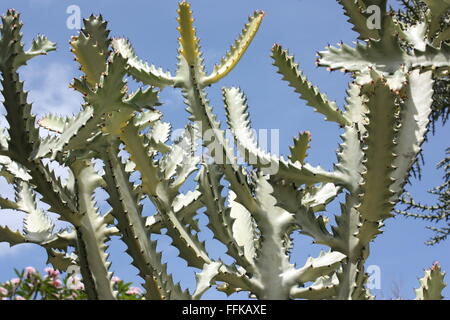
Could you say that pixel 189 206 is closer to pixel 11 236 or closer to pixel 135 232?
pixel 135 232

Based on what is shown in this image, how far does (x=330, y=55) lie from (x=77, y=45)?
1.21 meters

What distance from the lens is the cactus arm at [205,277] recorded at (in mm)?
2805

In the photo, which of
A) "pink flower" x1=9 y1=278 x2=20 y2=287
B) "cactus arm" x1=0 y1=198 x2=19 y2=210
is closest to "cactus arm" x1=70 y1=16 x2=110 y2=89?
"cactus arm" x1=0 y1=198 x2=19 y2=210

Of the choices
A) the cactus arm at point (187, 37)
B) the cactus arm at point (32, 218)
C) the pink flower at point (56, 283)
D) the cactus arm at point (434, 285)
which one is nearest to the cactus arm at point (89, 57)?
the cactus arm at point (187, 37)

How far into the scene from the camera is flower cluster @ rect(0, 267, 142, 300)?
3803mm

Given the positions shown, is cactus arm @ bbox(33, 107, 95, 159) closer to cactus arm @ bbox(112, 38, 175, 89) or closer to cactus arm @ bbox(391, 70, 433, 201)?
cactus arm @ bbox(112, 38, 175, 89)

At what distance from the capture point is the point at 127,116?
115 inches

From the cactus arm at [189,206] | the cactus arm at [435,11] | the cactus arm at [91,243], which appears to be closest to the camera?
the cactus arm at [91,243]

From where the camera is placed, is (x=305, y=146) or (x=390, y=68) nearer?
(x=390, y=68)

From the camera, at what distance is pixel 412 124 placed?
2.94 metres

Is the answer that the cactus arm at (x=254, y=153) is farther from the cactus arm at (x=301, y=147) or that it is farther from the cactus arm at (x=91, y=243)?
the cactus arm at (x=91, y=243)

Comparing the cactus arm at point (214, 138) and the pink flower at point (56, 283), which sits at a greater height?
the cactus arm at point (214, 138)
